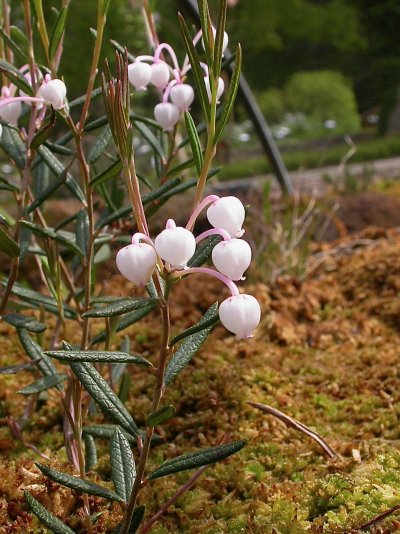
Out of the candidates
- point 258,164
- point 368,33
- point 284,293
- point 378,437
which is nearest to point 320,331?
point 284,293

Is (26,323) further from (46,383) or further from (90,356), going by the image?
(90,356)

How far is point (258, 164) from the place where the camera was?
10.7m

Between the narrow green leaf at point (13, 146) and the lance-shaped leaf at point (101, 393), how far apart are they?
494 millimetres

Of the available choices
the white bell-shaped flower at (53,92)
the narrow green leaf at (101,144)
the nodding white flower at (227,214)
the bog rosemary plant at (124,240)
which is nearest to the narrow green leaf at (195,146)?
the bog rosemary plant at (124,240)

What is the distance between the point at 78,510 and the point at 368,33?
44.3ft

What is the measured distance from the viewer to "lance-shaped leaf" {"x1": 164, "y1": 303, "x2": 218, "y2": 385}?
905 mm

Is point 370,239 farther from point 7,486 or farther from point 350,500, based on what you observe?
point 7,486

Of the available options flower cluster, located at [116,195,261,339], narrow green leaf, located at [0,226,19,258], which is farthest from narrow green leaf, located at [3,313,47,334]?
flower cluster, located at [116,195,261,339]

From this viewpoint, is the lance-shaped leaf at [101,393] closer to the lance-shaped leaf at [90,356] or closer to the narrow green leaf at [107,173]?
the lance-shaped leaf at [90,356]

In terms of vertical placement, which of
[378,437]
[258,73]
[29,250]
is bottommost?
[378,437]

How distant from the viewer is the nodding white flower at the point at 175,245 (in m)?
0.72

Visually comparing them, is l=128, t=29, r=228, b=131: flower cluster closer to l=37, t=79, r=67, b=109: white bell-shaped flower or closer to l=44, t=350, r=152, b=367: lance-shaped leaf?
l=37, t=79, r=67, b=109: white bell-shaped flower

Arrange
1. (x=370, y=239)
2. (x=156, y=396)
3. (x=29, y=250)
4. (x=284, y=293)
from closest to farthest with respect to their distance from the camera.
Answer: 1. (x=156, y=396)
2. (x=29, y=250)
3. (x=284, y=293)
4. (x=370, y=239)

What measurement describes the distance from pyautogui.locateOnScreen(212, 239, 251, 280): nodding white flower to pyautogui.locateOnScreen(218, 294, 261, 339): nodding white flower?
0.09 feet
